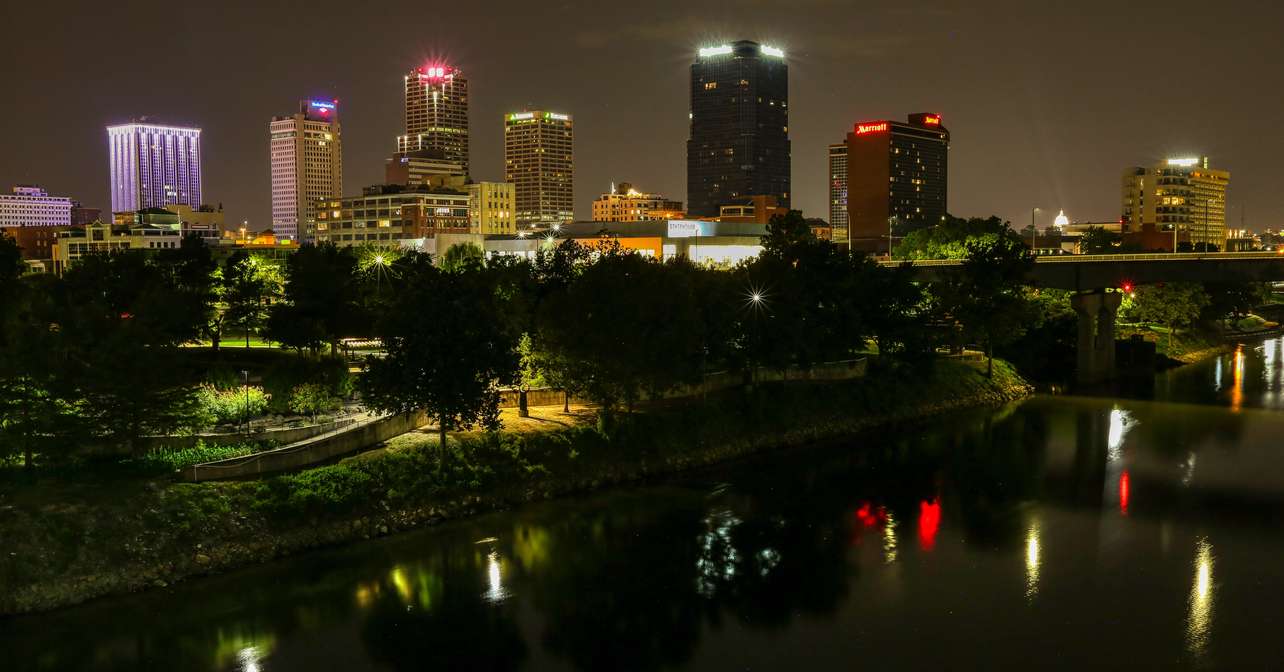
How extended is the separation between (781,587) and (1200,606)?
1164 cm

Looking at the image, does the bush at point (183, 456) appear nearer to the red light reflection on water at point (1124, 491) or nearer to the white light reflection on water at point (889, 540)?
the white light reflection on water at point (889, 540)

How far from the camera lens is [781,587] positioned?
3098 centimetres

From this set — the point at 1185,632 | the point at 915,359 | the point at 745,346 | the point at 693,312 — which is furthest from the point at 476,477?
the point at 915,359

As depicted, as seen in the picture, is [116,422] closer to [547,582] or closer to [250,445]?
[250,445]

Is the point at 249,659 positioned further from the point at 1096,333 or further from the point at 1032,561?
the point at 1096,333

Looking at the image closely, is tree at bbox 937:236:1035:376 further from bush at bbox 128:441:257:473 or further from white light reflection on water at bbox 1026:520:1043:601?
bush at bbox 128:441:257:473

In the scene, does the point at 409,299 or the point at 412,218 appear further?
the point at 412,218

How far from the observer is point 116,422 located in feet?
113

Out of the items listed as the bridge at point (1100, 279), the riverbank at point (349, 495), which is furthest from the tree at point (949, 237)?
the riverbank at point (349, 495)

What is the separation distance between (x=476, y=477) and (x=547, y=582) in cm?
856

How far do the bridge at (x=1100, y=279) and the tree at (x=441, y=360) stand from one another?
127 ft

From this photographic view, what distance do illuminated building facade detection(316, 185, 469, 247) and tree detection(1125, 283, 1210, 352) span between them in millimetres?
113210

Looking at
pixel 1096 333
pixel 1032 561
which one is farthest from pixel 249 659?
pixel 1096 333

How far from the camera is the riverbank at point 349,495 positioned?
29625mm
